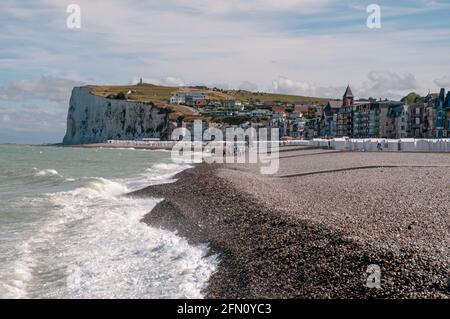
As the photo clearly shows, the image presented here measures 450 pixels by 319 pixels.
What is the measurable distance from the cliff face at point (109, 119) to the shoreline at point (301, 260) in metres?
141

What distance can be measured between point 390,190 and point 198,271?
10017mm

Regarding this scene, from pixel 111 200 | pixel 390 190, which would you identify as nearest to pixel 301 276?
pixel 390 190

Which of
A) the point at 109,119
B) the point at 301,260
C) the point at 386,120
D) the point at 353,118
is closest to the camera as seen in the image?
the point at 301,260

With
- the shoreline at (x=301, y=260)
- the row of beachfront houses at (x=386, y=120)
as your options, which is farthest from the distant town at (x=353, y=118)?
the shoreline at (x=301, y=260)

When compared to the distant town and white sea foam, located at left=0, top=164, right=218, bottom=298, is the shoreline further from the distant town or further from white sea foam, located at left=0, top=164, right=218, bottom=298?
the distant town

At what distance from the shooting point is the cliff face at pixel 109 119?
157750 millimetres

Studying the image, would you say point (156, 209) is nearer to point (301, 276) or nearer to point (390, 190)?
point (390, 190)

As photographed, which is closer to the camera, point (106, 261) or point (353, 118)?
point (106, 261)

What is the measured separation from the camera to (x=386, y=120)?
11644 centimetres

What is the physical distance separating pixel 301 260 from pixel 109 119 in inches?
6263

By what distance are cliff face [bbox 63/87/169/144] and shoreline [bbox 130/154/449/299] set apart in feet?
463

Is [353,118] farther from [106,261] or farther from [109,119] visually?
[106,261]

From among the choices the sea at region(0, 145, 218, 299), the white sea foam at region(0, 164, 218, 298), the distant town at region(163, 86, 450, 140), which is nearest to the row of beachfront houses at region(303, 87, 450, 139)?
the distant town at region(163, 86, 450, 140)

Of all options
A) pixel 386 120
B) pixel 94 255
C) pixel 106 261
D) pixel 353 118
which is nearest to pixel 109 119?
pixel 353 118
